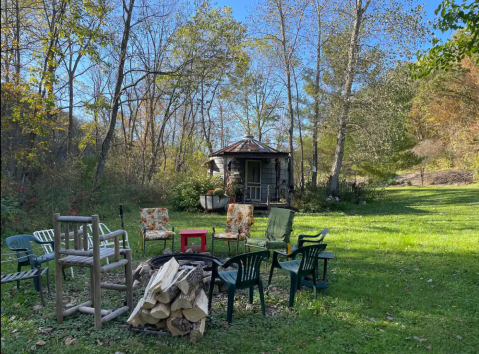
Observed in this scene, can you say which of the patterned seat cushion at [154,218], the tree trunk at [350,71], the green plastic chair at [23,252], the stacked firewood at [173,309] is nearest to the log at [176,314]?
the stacked firewood at [173,309]

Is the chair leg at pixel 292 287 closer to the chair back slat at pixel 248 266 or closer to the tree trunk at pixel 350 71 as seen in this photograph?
the chair back slat at pixel 248 266

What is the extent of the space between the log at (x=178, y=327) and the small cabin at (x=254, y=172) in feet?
37.5

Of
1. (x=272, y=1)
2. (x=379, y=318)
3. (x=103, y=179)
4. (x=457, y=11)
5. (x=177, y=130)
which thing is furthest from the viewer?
(x=177, y=130)

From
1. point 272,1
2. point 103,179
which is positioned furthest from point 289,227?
point 272,1

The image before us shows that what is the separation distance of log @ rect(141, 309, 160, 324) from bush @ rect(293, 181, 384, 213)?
1128 cm

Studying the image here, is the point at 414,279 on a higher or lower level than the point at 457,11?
lower

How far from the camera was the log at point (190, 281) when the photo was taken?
3.45m

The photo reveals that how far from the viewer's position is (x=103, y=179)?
13.1 meters

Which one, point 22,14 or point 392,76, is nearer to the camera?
point 22,14

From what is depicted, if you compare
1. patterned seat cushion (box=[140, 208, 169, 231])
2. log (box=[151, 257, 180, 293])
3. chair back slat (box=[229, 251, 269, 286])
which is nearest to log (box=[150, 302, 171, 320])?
log (box=[151, 257, 180, 293])

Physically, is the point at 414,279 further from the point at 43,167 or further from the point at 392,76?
the point at 392,76

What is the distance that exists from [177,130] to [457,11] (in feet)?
75.9

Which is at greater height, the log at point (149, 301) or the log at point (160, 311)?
the log at point (149, 301)

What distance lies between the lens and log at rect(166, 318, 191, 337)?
3.44m
